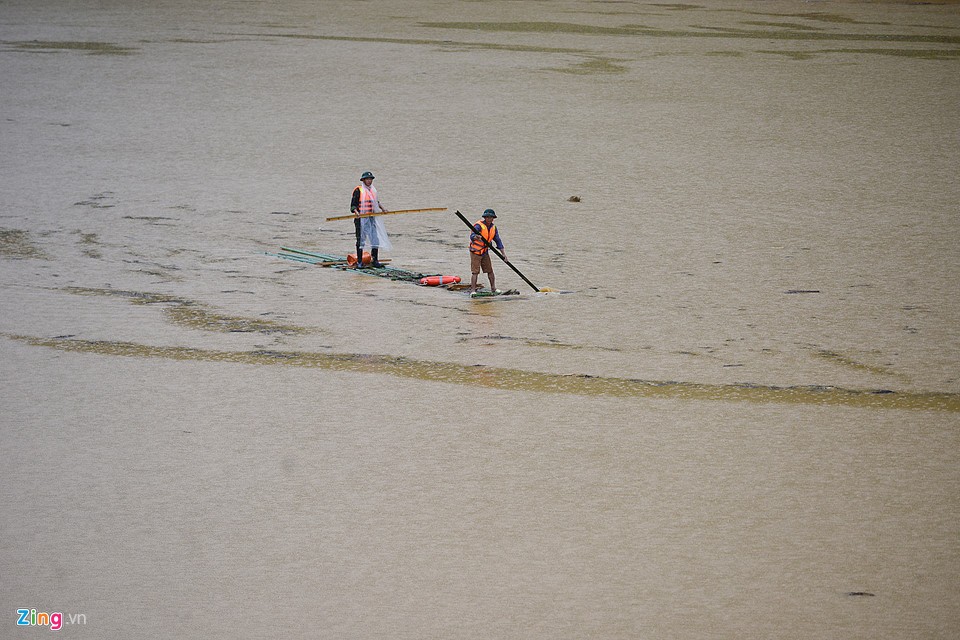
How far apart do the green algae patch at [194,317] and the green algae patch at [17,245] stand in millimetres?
1286

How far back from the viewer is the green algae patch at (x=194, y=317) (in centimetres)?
915

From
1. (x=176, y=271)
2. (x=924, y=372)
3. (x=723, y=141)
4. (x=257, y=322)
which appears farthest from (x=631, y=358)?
(x=723, y=141)

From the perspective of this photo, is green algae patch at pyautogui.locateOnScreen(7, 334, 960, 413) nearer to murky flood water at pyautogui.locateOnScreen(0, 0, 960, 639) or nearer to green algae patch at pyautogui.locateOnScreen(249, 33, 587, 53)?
murky flood water at pyautogui.locateOnScreen(0, 0, 960, 639)

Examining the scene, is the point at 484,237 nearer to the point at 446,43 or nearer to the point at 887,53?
the point at 446,43

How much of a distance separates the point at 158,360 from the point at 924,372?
5.68 meters

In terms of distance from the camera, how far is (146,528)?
5.82m

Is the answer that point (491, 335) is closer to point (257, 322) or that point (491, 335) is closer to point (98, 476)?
point (257, 322)

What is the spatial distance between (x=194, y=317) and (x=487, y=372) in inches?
109

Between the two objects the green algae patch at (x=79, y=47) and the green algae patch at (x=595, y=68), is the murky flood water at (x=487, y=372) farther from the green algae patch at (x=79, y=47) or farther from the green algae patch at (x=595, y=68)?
the green algae patch at (x=79, y=47)

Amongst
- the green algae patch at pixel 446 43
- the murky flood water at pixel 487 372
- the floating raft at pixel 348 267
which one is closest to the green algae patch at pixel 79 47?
the green algae patch at pixel 446 43

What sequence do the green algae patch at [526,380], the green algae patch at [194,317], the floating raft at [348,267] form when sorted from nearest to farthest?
the green algae patch at [526,380]
the green algae patch at [194,317]
the floating raft at [348,267]

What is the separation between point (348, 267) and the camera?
35.9 ft

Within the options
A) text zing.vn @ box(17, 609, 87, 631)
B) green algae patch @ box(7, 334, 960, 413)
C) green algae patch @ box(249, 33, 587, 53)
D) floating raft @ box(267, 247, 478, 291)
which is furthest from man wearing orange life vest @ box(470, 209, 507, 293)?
green algae patch @ box(249, 33, 587, 53)

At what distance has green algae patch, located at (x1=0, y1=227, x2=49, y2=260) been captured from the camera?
438 inches
